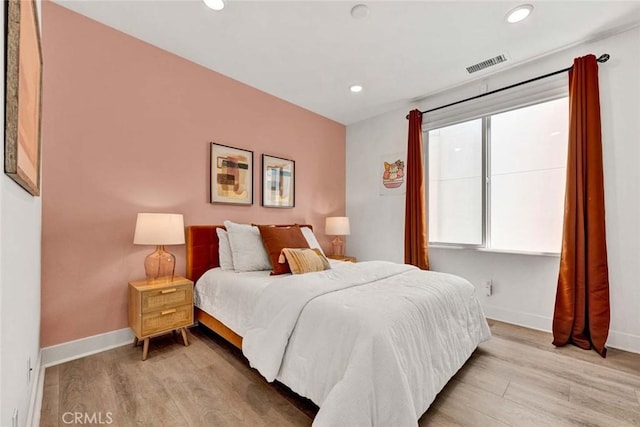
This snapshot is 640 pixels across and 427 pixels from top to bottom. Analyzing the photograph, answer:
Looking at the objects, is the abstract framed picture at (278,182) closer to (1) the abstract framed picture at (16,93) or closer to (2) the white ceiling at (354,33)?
(2) the white ceiling at (354,33)

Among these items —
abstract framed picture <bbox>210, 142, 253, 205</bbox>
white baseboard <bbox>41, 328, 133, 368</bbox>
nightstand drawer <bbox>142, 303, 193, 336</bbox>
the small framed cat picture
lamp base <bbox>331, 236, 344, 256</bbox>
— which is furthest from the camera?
lamp base <bbox>331, 236, 344, 256</bbox>

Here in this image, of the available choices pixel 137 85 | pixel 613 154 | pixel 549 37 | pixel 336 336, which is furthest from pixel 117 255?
A: pixel 613 154

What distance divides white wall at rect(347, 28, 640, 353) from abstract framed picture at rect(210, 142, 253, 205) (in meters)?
1.98

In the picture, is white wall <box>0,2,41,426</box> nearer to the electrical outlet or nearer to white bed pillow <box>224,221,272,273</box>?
white bed pillow <box>224,221,272,273</box>

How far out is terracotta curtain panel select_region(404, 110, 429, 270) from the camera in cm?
355

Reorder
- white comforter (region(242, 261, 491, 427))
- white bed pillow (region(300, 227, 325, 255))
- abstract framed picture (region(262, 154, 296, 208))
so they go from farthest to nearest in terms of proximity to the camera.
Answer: abstract framed picture (region(262, 154, 296, 208)) < white bed pillow (region(300, 227, 325, 255)) < white comforter (region(242, 261, 491, 427))

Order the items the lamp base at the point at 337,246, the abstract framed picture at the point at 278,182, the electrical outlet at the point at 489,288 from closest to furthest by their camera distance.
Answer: the electrical outlet at the point at 489,288 → the abstract framed picture at the point at 278,182 → the lamp base at the point at 337,246

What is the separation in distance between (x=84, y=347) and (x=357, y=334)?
228 centimetres

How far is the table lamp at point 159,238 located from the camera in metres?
2.23

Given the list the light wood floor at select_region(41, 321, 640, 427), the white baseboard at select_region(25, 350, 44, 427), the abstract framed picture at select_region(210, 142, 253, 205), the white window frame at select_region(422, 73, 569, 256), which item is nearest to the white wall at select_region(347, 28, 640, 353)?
the white window frame at select_region(422, 73, 569, 256)

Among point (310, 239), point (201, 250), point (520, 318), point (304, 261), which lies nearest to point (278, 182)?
point (310, 239)

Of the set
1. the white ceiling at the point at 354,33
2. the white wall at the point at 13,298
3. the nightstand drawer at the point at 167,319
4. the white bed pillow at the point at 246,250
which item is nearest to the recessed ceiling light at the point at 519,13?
the white ceiling at the point at 354,33

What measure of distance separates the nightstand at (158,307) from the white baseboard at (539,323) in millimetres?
3171

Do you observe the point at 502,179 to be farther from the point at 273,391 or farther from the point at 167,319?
the point at 167,319
